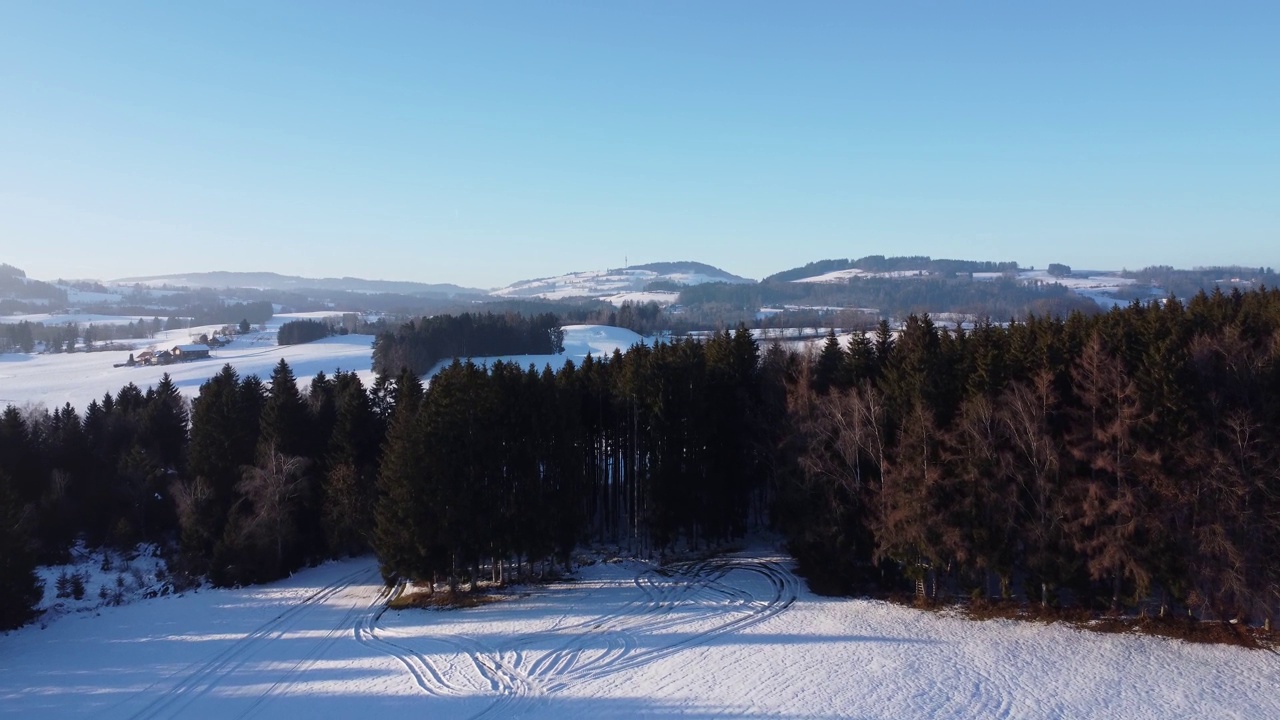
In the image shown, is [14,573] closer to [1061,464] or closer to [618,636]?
[618,636]

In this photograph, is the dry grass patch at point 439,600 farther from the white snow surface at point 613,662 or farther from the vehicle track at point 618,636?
the vehicle track at point 618,636

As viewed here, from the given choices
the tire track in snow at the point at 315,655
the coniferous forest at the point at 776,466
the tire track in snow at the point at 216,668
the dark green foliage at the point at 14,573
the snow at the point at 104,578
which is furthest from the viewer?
the snow at the point at 104,578

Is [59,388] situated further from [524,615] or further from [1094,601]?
[1094,601]

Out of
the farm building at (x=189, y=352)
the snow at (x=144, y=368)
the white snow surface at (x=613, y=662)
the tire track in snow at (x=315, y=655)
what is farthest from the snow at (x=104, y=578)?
the farm building at (x=189, y=352)

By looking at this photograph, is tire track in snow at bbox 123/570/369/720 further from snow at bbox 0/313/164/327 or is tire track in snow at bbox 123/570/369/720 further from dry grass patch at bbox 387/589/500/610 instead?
snow at bbox 0/313/164/327

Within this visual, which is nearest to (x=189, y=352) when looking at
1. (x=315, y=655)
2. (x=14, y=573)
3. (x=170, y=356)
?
(x=170, y=356)

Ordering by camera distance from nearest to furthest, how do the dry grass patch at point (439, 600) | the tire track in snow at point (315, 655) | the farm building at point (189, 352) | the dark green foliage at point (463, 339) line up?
the tire track in snow at point (315, 655) → the dry grass patch at point (439, 600) → the dark green foliage at point (463, 339) → the farm building at point (189, 352)

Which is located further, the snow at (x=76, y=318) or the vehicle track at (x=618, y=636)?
the snow at (x=76, y=318)
